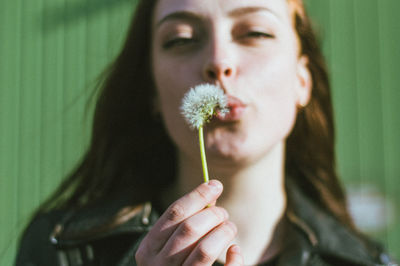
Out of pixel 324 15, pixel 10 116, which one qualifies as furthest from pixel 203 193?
pixel 324 15

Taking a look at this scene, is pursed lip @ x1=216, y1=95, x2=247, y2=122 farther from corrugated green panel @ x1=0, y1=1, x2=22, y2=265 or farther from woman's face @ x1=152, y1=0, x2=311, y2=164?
corrugated green panel @ x1=0, y1=1, x2=22, y2=265

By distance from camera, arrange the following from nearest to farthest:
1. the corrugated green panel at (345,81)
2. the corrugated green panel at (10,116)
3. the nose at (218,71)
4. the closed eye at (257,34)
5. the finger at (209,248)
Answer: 1. the finger at (209,248)
2. the nose at (218,71)
3. the closed eye at (257,34)
4. the corrugated green panel at (10,116)
5. the corrugated green panel at (345,81)

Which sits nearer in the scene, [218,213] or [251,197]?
[218,213]

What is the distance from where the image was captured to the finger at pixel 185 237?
0.73m

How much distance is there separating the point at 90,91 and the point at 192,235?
5.52 ft

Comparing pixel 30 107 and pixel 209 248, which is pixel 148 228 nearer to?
pixel 209 248

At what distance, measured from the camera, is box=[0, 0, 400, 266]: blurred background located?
2.17 meters

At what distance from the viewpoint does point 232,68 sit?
106 centimetres

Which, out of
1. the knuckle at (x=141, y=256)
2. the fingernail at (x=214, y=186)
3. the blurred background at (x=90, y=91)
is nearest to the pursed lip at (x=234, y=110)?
the fingernail at (x=214, y=186)

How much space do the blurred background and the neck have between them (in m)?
1.02

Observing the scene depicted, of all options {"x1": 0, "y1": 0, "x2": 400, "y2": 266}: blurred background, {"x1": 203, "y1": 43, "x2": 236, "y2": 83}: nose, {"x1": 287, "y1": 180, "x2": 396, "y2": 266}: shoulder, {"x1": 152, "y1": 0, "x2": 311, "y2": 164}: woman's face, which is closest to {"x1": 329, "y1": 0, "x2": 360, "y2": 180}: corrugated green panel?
{"x1": 0, "y1": 0, "x2": 400, "y2": 266}: blurred background

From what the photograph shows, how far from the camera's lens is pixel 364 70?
7.83 feet

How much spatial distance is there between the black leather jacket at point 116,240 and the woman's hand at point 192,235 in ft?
1.58

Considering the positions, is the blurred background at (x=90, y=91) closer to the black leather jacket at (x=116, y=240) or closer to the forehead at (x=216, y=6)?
the black leather jacket at (x=116, y=240)
